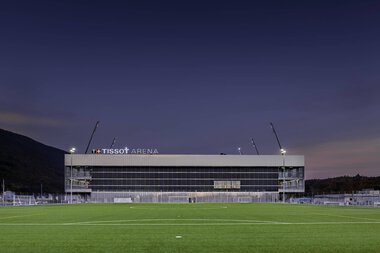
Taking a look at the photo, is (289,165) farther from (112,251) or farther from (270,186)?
(112,251)

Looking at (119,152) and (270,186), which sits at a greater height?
(119,152)

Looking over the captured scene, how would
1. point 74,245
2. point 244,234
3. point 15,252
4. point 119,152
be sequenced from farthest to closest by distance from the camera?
point 119,152 → point 244,234 → point 74,245 → point 15,252

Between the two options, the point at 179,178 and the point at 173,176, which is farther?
the point at 179,178

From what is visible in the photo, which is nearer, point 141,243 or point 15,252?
point 15,252

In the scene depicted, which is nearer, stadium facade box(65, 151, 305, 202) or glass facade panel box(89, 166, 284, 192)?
stadium facade box(65, 151, 305, 202)

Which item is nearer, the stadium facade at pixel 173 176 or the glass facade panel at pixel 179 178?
the stadium facade at pixel 173 176

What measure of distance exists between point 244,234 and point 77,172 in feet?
440

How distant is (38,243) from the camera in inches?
742

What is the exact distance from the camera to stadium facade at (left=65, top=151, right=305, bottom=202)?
5851 inches

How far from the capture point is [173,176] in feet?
497

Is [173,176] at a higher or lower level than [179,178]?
higher

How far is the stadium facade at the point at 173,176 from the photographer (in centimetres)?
14862

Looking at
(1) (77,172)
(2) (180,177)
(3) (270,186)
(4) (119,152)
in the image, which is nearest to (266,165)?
(3) (270,186)

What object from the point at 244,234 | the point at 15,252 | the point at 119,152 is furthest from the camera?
the point at 119,152
